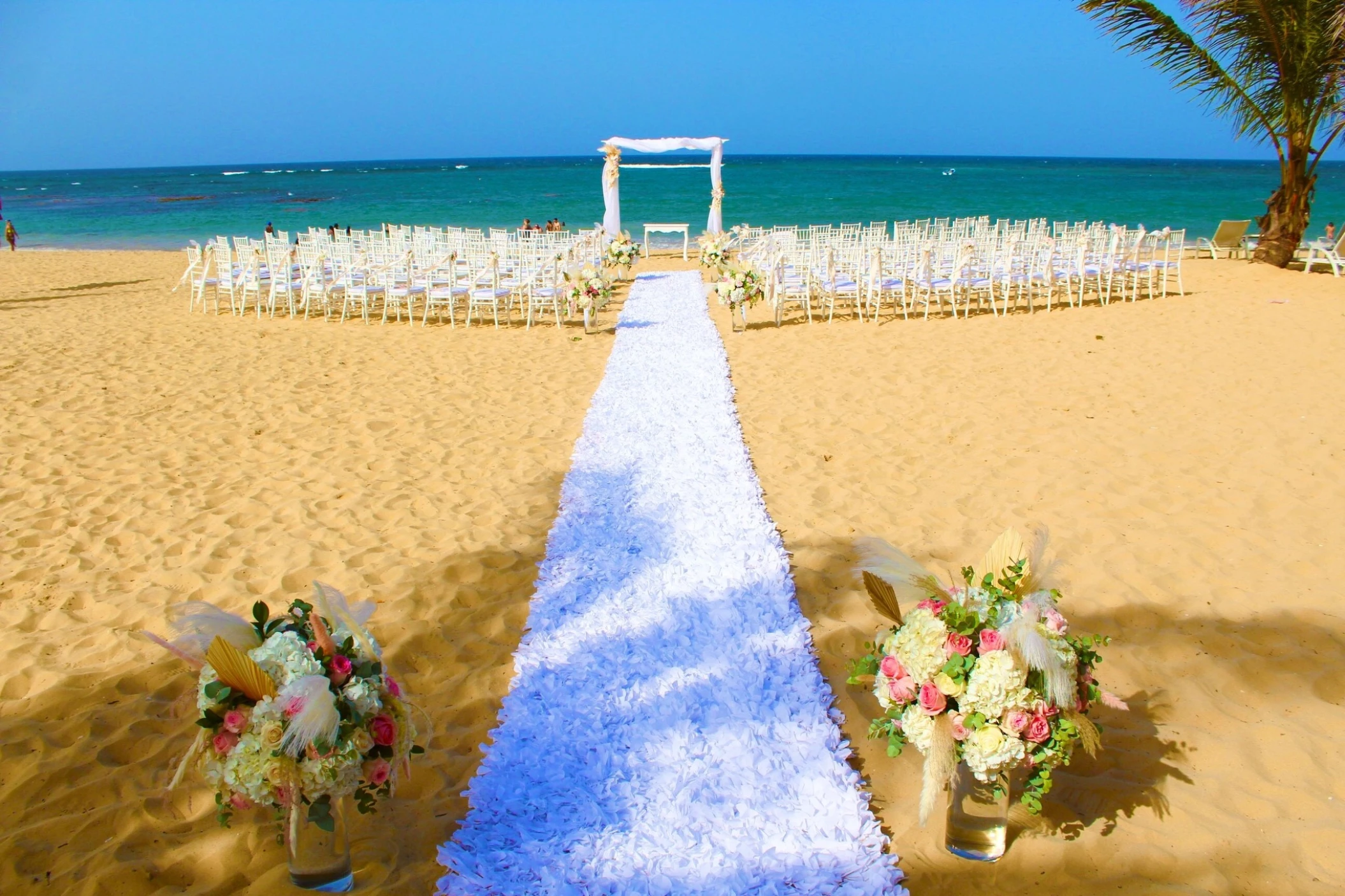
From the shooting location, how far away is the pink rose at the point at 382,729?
2275 mm

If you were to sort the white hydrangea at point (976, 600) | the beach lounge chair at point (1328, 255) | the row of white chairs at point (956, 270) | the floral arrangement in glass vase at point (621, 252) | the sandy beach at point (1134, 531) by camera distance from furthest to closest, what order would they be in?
1. the floral arrangement in glass vase at point (621, 252)
2. the beach lounge chair at point (1328, 255)
3. the row of white chairs at point (956, 270)
4. the sandy beach at point (1134, 531)
5. the white hydrangea at point (976, 600)

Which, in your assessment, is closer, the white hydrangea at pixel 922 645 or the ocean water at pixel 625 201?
the white hydrangea at pixel 922 645

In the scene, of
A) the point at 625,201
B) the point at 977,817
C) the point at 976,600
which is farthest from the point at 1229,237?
the point at 625,201

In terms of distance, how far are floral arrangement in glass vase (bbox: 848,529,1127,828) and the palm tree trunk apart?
15527 millimetres

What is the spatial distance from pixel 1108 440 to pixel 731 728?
14.7 feet

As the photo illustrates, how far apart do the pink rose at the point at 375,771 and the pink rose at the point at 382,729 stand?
0.05 m

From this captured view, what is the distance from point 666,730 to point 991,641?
1360 mm

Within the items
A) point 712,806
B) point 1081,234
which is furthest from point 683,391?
point 1081,234

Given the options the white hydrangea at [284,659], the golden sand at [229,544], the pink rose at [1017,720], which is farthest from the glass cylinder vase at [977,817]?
the white hydrangea at [284,659]

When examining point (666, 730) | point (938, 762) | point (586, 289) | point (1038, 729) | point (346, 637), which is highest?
point (586, 289)

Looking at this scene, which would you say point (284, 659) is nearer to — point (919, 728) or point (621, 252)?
point (919, 728)

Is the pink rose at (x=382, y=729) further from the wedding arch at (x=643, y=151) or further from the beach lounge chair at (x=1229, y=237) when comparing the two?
the beach lounge chair at (x=1229, y=237)

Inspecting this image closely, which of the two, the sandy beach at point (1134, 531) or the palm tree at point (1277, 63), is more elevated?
the palm tree at point (1277, 63)

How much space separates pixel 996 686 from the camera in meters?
2.29
